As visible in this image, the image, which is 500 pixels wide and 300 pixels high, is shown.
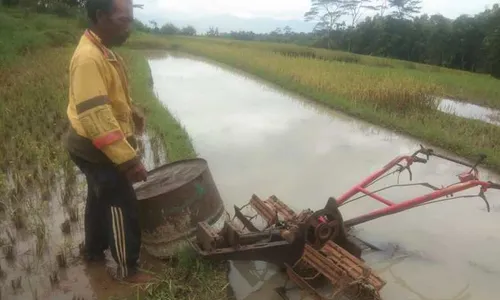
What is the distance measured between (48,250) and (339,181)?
3118mm

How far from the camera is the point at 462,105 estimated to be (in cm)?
1155

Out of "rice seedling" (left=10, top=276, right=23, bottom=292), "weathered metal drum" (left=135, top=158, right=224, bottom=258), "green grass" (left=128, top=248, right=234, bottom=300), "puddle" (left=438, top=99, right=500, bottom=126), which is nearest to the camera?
"green grass" (left=128, top=248, right=234, bottom=300)

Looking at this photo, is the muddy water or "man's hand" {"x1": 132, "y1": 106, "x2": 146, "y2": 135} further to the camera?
the muddy water

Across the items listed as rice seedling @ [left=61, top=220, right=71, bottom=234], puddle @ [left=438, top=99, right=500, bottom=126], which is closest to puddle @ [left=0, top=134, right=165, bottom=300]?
rice seedling @ [left=61, top=220, right=71, bottom=234]

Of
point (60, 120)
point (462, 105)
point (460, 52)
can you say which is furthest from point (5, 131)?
point (460, 52)

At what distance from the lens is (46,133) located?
19.2ft

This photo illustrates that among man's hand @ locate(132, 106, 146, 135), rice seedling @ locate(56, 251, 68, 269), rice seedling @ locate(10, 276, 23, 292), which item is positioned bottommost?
rice seedling @ locate(10, 276, 23, 292)

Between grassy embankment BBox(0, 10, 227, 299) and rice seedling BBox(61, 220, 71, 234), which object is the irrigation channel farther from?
grassy embankment BBox(0, 10, 227, 299)

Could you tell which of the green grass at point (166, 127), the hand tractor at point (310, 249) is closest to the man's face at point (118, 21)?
the hand tractor at point (310, 249)

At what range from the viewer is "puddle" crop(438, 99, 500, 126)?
9.76 m

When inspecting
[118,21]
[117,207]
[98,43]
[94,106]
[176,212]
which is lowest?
[176,212]

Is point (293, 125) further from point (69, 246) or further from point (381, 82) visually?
point (69, 246)

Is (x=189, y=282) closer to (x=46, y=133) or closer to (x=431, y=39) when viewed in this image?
(x=46, y=133)

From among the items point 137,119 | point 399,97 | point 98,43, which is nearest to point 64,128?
point 137,119
